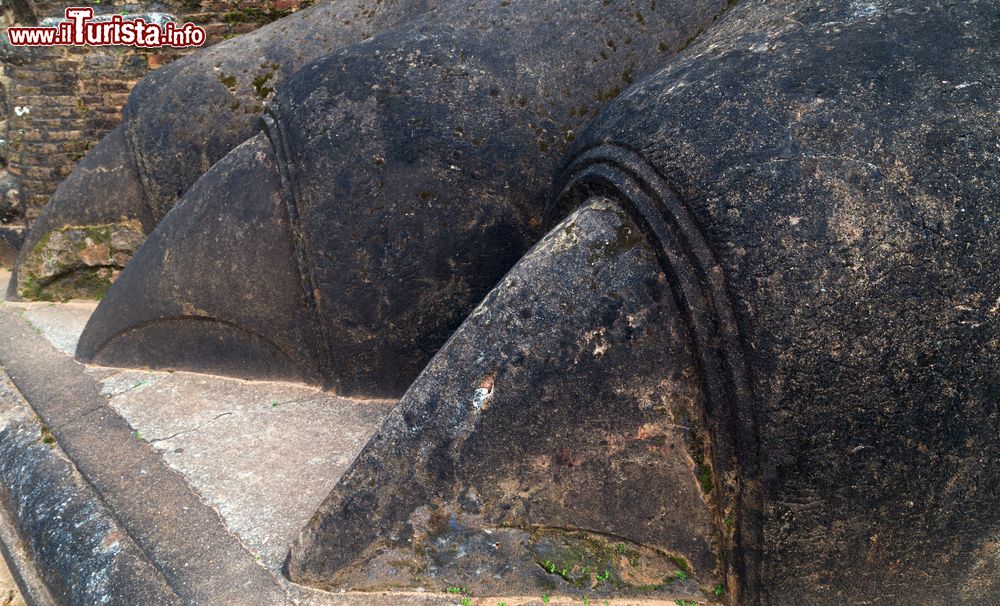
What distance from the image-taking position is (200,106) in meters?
3.58

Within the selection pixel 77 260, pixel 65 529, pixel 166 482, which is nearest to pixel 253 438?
pixel 166 482

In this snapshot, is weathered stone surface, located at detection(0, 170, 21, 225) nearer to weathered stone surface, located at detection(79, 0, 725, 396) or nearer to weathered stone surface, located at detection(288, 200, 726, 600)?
weathered stone surface, located at detection(79, 0, 725, 396)

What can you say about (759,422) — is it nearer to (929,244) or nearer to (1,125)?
(929,244)

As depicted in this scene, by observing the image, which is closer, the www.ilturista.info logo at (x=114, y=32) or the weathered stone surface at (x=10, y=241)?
the www.ilturista.info logo at (x=114, y=32)

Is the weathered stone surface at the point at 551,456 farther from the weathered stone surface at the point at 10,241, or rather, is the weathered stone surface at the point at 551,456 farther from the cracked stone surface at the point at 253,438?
the weathered stone surface at the point at 10,241

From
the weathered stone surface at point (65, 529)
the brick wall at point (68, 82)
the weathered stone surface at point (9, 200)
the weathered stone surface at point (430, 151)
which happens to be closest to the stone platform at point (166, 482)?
the weathered stone surface at point (65, 529)

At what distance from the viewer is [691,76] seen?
1657 millimetres

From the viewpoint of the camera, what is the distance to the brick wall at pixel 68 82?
16.8ft

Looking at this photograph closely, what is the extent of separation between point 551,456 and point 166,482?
133 cm

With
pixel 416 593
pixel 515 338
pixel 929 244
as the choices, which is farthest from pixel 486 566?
pixel 929 244

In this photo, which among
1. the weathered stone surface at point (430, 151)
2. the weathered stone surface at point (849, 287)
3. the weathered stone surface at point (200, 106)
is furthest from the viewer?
the weathered stone surface at point (200, 106)

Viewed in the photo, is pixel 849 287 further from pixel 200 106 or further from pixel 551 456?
pixel 200 106

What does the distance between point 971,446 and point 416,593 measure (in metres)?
1.28

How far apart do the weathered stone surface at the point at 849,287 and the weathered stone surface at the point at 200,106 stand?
223cm
